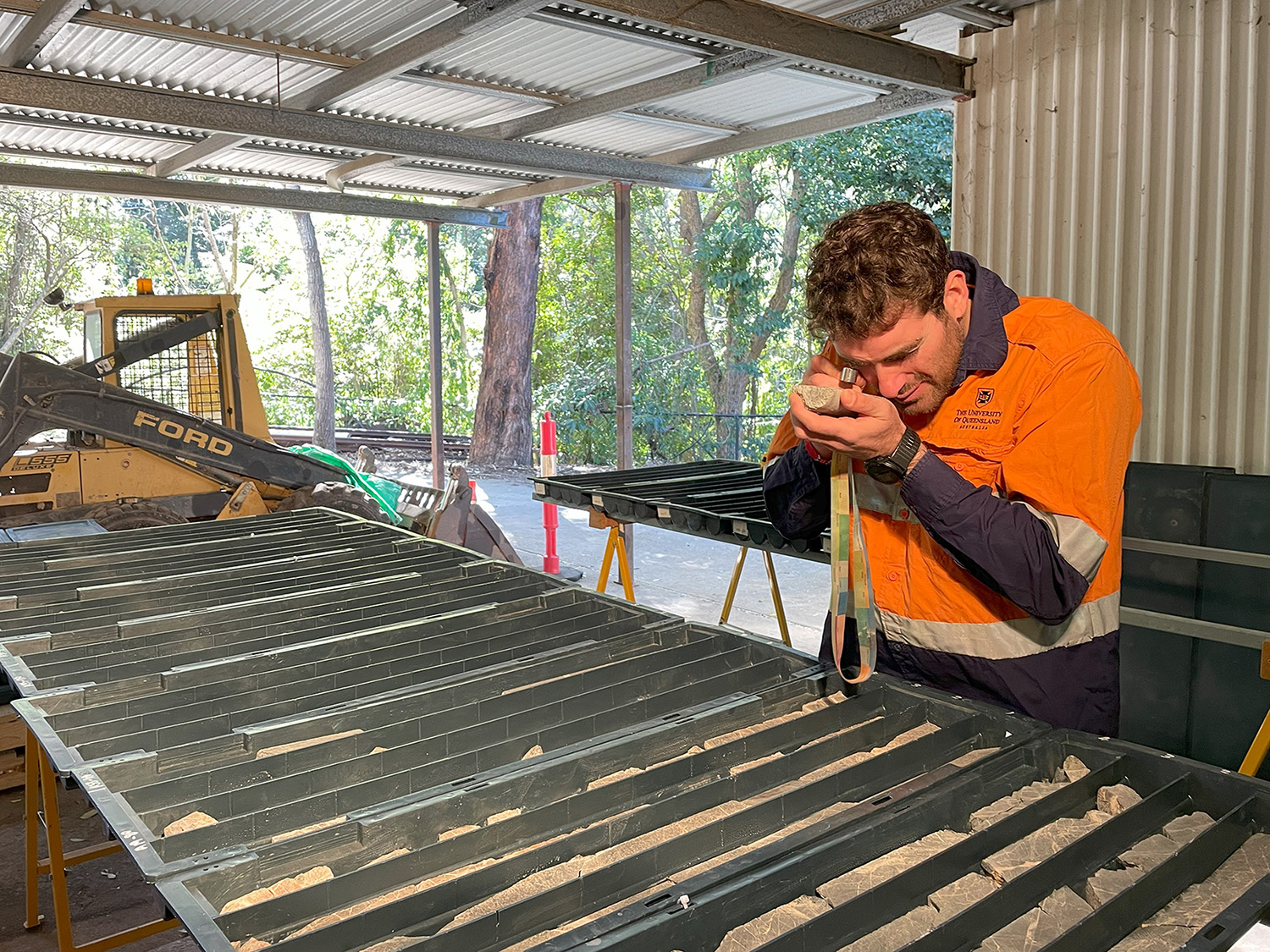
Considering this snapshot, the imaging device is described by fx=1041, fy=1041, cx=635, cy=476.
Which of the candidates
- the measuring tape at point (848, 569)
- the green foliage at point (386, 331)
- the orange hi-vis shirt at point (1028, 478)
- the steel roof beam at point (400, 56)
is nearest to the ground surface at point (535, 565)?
the orange hi-vis shirt at point (1028, 478)

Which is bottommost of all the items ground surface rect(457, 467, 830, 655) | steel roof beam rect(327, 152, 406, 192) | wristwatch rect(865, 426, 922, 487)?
ground surface rect(457, 467, 830, 655)

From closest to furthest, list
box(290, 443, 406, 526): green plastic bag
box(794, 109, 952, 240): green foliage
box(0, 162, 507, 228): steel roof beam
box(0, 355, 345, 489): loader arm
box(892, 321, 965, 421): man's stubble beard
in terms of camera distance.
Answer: box(892, 321, 965, 421): man's stubble beard, box(0, 355, 345, 489): loader arm, box(0, 162, 507, 228): steel roof beam, box(290, 443, 406, 526): green plastic bag, box(794, 109, 952, 240): green foliage

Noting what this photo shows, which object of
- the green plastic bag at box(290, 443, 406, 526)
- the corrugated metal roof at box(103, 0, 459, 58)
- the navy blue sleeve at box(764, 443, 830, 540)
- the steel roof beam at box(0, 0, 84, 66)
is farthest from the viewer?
the green plastic bag at box(290, 443, 406, 526)

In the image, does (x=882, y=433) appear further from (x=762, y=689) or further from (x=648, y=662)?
(x=648, y=662)

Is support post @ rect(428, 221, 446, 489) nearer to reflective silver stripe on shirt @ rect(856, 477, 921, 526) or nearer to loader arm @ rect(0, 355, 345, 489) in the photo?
loader arm @ rect(0, 355, 345, 489)

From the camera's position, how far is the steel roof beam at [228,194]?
27.9 ft

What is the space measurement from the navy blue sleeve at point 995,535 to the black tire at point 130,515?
6.91 metres

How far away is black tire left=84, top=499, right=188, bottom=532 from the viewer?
26.1 ft

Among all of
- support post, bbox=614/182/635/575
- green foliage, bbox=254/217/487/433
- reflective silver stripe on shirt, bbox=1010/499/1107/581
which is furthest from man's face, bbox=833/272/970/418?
green foliage, bbox=254/217/487/433

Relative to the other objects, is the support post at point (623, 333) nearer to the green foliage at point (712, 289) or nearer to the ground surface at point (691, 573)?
the ground surface at point (691, 573)

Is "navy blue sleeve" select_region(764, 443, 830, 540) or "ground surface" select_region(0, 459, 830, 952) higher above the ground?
"navy blue sleeve" select_region(764, 443, 830, 540)

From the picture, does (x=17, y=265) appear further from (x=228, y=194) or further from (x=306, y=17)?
(x=306, y=17)

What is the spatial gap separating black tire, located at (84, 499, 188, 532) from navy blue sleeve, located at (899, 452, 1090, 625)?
691 cm

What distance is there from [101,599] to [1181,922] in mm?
3694
